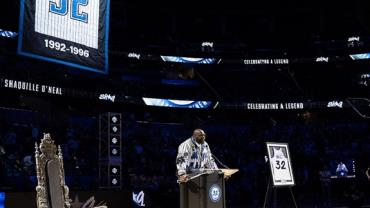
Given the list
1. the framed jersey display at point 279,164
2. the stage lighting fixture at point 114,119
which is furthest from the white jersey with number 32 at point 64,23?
the stage lighting fixture at point 114,119

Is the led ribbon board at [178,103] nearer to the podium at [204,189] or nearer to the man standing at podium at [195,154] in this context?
the man standing at podium at [195,154]

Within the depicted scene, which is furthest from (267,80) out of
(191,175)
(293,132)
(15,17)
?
(191,175)

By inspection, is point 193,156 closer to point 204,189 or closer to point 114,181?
point 204,189

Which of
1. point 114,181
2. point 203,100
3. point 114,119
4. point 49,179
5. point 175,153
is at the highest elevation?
point 203,100

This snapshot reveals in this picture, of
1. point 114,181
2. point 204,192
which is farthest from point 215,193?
point 114,181

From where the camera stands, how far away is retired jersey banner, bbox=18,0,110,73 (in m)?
6.29

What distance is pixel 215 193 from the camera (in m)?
6.30

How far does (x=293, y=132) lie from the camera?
2038 centimetres

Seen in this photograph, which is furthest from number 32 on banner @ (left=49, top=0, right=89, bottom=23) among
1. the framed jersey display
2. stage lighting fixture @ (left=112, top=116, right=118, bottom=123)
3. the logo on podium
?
stage lighting fixture @ (left=112, top=116, right=118, bottom=123)

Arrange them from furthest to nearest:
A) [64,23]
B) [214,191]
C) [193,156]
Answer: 1. [193,156]
2. [64,23]
3. [214,191]

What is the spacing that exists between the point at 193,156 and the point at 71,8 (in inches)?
99.9

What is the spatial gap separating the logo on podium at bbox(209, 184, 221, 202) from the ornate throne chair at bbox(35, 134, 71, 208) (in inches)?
120

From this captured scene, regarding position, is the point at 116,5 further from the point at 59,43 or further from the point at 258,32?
the point at 59,43

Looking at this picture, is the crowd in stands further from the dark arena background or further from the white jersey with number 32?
the white jersey with number 32
